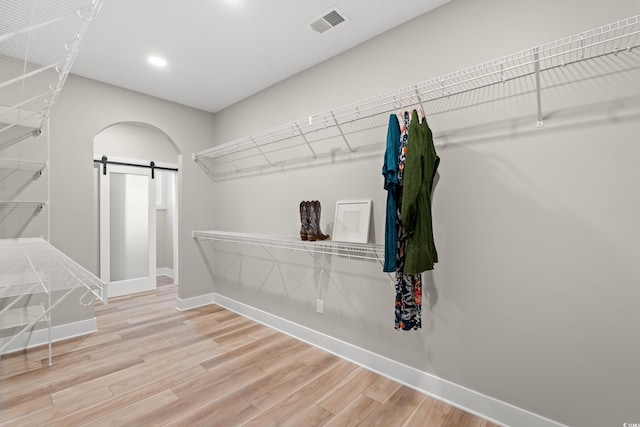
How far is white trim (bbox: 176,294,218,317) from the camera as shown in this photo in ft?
11.6

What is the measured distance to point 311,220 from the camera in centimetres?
242

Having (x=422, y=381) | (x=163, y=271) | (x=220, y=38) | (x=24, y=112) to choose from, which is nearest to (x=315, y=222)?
(x=422, y=381)

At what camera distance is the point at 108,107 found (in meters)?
3.00

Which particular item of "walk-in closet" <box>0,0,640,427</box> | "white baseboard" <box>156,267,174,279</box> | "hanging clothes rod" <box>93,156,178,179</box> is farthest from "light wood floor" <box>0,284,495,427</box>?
"white baseboard" <box>156,267,174,279</box>

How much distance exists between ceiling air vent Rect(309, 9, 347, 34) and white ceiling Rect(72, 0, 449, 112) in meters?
0.03

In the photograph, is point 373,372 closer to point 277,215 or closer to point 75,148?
point 277,215

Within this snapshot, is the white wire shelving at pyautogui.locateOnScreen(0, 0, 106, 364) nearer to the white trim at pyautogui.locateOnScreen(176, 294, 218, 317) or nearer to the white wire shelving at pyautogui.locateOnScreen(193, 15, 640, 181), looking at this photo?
the white trim at pyautogui.locateOnScreen(176, 294, 218, 317)

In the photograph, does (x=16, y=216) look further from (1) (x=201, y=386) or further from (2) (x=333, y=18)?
(2) (x=333, y=18)

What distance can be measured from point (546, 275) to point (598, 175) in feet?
1.73

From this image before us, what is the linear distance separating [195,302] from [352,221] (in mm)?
2391

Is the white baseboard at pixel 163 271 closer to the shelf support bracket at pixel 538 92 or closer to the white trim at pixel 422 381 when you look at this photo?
the white trim at pixel 422 381

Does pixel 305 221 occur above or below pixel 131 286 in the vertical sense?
above

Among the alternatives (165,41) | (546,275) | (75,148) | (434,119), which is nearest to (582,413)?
(546,275)

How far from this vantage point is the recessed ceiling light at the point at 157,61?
2549mm
